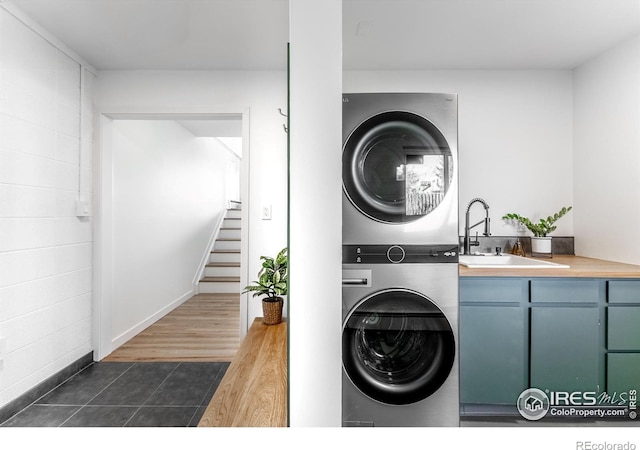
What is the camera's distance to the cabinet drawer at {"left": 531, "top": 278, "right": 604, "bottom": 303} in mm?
1693

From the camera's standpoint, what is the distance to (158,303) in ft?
12.2

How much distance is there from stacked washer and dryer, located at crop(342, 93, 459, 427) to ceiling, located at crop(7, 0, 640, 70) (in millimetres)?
555

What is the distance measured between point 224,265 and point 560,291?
14.3 feet

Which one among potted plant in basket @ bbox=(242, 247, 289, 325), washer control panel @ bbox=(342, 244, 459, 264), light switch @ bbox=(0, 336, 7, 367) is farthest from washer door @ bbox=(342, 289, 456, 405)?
light switch @ bbox=(0, 336, 7, 367)

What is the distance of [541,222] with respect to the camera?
1.89 metres

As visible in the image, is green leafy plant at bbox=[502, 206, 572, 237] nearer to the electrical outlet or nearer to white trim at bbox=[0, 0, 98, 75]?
the electrical outlet

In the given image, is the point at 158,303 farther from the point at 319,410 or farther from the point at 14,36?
the point at 319,410

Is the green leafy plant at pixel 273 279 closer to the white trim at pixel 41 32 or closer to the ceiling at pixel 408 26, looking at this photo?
the ceiling at pixel 408 26

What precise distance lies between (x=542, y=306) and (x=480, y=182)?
71 cm

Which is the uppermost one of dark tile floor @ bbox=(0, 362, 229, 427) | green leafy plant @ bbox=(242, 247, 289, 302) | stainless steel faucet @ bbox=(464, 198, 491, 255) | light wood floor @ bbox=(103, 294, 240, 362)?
stainless steel faucet @ bbox=(464, 198, 491, 255)

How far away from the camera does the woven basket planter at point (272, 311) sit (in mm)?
2259
